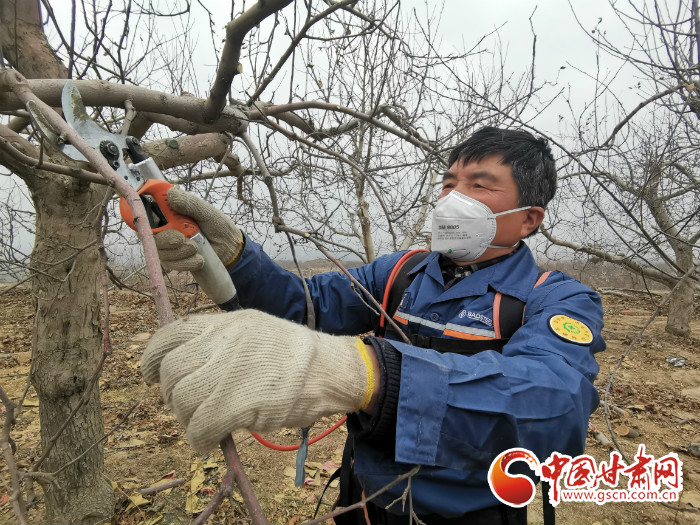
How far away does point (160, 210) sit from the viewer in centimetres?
129

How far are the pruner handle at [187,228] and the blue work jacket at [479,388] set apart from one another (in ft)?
0.59

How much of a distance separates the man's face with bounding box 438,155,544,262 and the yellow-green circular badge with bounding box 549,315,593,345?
1.71ft

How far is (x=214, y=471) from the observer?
10.4 feet

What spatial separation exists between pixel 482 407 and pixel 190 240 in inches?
38.6

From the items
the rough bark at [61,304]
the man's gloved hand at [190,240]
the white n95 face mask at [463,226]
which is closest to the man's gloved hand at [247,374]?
the man's gloved hand at [190,240]

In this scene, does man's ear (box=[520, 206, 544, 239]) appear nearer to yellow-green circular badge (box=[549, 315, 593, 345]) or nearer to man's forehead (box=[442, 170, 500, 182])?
man's forehead (box=[442, 170, 500, 182])

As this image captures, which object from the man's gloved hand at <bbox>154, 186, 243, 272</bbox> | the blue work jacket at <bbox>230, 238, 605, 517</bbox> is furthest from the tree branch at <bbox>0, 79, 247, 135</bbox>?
the blue work jacket at <bbox>230, 238, 605, 517</bbox>

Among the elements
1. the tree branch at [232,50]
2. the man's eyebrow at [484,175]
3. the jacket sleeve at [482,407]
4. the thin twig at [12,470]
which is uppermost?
the tree branch at [232,50]

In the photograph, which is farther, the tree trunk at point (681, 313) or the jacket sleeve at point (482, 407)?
the tree trunk at point (681, 313)

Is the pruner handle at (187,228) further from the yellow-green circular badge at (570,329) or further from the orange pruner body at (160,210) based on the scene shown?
the yellow-green circular badge at (570,329)

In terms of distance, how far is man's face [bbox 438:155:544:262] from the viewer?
62.1 inches

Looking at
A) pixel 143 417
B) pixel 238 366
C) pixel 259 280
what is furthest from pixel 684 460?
pixel 143 417

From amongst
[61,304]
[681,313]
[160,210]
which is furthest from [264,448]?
[681,313]

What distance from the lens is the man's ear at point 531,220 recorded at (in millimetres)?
1620
